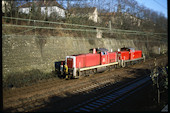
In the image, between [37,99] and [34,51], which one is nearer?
[37,99]

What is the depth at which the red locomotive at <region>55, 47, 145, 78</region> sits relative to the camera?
12758mm

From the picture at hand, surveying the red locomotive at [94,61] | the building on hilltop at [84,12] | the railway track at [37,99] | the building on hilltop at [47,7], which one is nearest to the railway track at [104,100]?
the railway track at [37,99]

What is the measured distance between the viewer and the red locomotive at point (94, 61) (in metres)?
12.8

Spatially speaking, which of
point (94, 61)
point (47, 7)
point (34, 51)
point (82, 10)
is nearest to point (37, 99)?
point (34, 51)

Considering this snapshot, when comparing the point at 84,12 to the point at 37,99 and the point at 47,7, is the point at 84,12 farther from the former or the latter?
the point at 37,99

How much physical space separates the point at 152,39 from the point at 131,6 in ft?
45.7

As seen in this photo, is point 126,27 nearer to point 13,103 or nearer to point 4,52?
point 4,52

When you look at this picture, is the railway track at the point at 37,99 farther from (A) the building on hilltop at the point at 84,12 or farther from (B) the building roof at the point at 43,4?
(A) the building on hilltop at the point at 84,12

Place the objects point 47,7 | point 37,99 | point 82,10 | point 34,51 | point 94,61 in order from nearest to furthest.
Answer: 1. point 37,99
2. point 34,51
3. point 94,61
4. point 47,7
5. point 82,10

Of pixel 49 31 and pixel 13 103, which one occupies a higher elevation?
pixel 49 31

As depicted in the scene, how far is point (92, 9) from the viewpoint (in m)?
28.8

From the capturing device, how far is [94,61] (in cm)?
1475

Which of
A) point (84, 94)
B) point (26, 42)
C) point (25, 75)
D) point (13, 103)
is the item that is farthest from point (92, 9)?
point (13, 103)

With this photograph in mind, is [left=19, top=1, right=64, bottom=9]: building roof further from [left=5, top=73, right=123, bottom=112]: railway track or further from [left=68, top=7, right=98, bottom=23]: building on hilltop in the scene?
[left=5, top=73, right=123, bottom=112]: railway track
